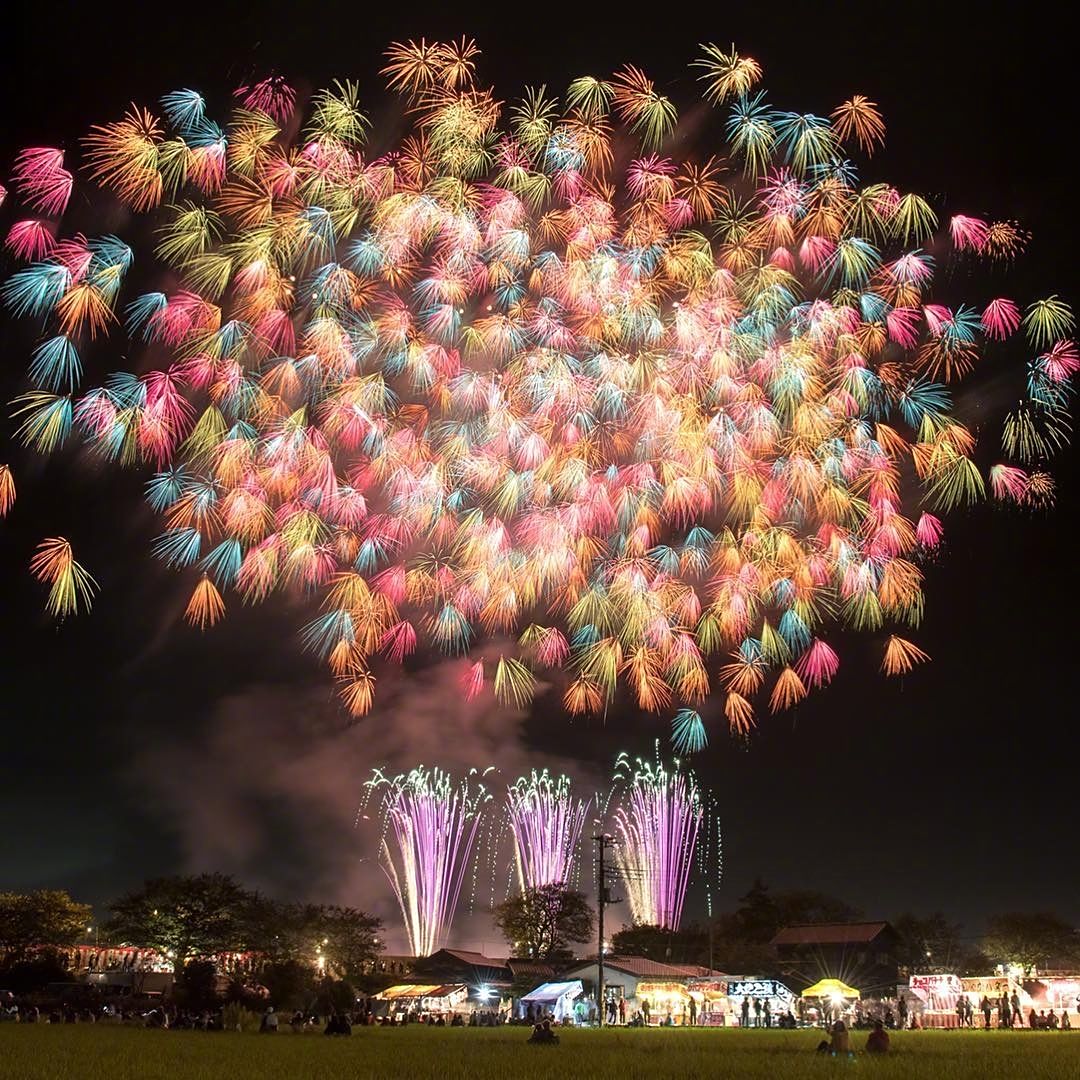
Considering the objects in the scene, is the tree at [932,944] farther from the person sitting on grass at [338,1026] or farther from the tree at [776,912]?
the person sitting on grass at [338,1026]

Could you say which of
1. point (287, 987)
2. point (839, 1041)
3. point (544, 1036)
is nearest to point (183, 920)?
point (287, 987)

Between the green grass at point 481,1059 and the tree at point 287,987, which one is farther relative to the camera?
the tree at point 287,987

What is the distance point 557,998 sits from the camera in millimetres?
57750

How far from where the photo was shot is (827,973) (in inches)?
3214

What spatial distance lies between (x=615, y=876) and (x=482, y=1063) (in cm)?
3527

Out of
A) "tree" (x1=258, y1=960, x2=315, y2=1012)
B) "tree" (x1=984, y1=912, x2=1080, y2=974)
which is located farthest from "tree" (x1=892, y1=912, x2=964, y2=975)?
"tree" (x1=258, y1=960, x2=315, y2=1012)

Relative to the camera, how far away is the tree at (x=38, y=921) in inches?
2761

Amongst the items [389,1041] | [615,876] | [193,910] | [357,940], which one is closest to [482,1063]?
[389,1041]

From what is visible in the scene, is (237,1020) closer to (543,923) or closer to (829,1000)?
(829,1000)

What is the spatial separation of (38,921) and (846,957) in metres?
55.3

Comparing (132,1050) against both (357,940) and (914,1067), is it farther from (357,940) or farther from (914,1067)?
(357,940)

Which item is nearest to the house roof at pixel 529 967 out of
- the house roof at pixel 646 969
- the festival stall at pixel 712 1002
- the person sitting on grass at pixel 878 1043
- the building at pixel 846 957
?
the house roof at pixel 646 969

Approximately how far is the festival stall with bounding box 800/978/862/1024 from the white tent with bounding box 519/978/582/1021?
11.7m

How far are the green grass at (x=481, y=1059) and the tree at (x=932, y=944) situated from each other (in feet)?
233
